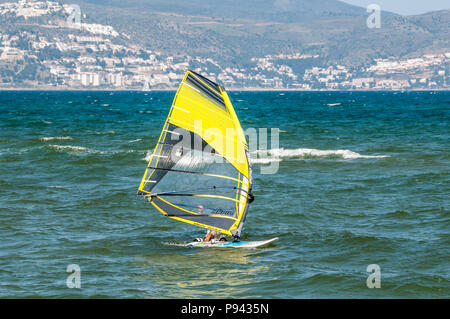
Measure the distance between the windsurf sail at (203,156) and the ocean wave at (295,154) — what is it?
20456mm

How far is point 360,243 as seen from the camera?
1938 cm

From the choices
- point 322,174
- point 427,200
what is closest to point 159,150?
point 427,200

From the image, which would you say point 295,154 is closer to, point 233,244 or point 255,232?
point 255,232

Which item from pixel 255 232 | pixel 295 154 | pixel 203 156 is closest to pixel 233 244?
pixel 255 232

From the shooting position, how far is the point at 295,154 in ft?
138

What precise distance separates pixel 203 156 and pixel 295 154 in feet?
80.0

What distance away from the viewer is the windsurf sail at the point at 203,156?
17.9 m

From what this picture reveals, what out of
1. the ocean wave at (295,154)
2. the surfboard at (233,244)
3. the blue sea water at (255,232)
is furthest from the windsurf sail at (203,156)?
the ocean wave at (295,154)

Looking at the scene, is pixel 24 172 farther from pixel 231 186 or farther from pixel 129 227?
pixel 231 186

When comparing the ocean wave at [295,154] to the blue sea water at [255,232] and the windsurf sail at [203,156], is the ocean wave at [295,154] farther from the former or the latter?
the windsurf sail at [203,156]

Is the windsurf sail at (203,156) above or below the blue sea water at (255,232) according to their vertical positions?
above

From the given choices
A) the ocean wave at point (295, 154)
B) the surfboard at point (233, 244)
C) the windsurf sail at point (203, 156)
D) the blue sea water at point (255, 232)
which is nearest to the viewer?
the blue sea water at point (255, 232)

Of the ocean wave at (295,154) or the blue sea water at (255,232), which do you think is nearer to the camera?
the blue sea water at (255,232)

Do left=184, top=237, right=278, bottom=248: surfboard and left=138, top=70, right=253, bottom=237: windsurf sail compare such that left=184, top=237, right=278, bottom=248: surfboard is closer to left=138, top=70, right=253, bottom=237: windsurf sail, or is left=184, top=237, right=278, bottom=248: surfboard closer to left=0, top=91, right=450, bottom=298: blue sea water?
left=0, top=91, right=450, bottom=298: blue sea water
